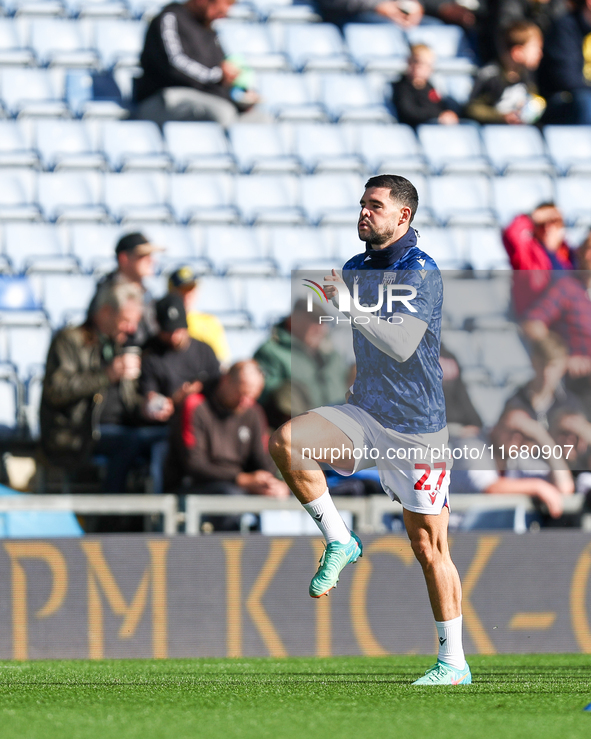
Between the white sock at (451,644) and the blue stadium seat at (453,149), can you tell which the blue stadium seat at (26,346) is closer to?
the blue stadium seat at (453,149)

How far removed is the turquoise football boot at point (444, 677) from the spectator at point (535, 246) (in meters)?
4.37

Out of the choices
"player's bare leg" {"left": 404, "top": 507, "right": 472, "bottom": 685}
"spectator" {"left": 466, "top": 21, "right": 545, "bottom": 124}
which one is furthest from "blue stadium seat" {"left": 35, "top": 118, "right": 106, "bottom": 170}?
"player's bare leg" {"left": 404, "top": 507, "right": 472, "bottom": 685}

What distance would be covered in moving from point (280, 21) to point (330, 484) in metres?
6.05

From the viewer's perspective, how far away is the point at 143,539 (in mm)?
6766

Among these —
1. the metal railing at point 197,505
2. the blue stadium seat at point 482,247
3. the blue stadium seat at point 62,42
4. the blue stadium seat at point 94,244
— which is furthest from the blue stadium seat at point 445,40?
the metal railing at point 197,505

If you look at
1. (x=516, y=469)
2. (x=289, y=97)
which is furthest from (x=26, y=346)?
A: (x=289, y=97)

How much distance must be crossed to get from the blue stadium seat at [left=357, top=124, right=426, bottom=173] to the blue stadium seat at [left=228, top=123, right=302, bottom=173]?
0.69 m

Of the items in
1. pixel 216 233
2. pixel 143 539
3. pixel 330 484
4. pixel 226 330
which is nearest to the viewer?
pixel 143 539

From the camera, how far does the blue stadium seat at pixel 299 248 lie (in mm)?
9680

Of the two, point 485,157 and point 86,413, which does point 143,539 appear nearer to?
point 86,413

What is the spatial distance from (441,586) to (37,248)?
5.32 m

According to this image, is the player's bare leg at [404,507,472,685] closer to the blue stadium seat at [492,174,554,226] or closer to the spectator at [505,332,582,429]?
the spectator at [505,332,582,429]

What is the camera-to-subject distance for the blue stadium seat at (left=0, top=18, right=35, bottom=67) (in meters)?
10.6

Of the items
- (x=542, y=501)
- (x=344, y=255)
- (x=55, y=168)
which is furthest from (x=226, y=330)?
(x=542, y=501)
